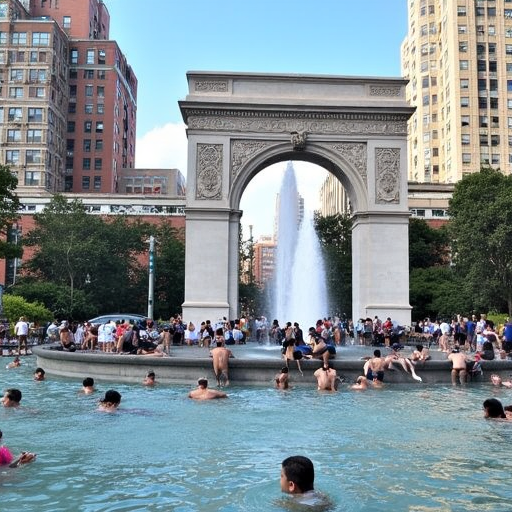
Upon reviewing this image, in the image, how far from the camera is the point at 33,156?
219 ft

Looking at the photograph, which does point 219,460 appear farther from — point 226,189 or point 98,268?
point 98,268

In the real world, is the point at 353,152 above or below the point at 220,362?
above

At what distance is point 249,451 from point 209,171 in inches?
843

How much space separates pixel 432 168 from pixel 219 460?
72.0 meters

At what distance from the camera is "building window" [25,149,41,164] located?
66.7 metres

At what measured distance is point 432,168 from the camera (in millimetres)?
75125

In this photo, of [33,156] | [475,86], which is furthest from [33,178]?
[475,86]

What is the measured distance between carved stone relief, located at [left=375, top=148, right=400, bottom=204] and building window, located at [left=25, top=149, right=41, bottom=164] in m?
47.7

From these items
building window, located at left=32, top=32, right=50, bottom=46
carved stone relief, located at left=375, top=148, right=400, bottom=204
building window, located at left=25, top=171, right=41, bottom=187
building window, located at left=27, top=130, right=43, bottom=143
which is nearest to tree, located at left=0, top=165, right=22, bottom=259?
carved stone relief, located at left=375, top=148, right=400, bottom=204

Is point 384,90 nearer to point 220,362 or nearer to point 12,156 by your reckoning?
point 220,362

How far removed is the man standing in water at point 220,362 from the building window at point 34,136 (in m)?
59.2

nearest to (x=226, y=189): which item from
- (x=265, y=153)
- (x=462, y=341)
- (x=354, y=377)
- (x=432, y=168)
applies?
(x=265, y=153)

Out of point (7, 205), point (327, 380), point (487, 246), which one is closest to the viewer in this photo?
point (327, 380)

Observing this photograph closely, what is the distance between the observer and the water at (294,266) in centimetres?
2972
